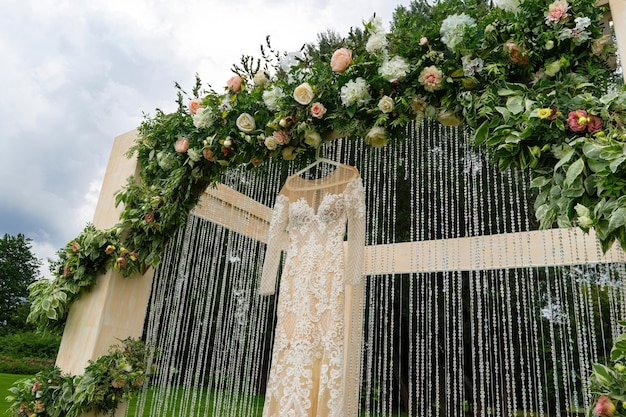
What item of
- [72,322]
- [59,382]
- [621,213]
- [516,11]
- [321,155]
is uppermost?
[516,11]

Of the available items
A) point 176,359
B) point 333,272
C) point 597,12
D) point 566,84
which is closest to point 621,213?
point 566,84

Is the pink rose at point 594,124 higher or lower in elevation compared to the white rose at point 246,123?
lower

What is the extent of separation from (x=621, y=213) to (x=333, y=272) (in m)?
1.61

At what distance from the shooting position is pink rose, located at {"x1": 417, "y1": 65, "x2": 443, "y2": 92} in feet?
6.68

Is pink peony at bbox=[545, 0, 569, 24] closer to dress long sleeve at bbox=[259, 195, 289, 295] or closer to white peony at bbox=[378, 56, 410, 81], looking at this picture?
white peony at bbox=[378, 56, 410, 81]

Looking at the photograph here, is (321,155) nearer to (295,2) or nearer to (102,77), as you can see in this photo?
(295,2)

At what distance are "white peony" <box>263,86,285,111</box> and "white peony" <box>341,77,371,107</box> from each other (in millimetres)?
464

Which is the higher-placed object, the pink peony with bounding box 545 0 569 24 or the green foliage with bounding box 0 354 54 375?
the pink peony with bounding box 545 0 569 24

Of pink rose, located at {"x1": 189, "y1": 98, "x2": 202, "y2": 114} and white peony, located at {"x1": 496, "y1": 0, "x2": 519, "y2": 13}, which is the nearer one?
white peony, located at {"x1": 496, "y1": 0, "x2": 519, "y2": 13}

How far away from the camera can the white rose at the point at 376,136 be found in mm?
2260

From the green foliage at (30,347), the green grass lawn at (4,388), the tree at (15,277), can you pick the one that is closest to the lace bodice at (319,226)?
the green grass lawn at (4,388)

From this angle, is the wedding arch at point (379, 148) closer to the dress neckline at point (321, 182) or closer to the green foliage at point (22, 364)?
the dress neckline at point (321, 182)

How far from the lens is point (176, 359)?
3.65 meters

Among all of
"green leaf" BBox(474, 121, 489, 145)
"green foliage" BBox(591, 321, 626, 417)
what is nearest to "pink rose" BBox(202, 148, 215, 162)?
"green leaf" BBox(474, 121, 489, 145)
